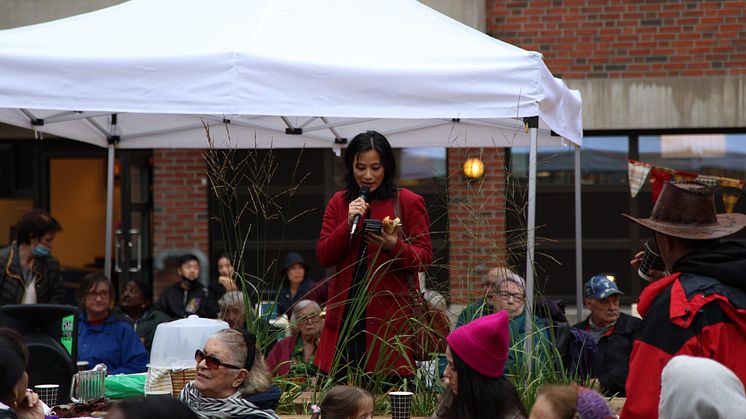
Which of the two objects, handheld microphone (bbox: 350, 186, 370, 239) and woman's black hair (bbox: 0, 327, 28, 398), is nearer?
woman's black hair (bbox: 0, 327, 28, 398)

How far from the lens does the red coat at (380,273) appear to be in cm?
525

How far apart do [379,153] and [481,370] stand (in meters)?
1.75

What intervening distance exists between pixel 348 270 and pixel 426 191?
6495mm

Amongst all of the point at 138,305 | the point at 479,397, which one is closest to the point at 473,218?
the point at 479,397

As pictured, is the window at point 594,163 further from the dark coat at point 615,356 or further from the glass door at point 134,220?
the dark coat at point 615,356

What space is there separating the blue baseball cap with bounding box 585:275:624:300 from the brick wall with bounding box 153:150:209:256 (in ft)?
19.0

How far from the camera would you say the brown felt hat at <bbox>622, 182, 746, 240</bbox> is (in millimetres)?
3762

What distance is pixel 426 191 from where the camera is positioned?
39.1ft

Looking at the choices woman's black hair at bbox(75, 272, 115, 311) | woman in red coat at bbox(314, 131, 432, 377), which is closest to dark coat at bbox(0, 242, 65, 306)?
woman's black hair at bbox(75, 272, 115, 311)

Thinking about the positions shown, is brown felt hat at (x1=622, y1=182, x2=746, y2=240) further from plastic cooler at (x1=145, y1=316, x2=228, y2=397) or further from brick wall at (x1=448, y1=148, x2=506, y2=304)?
plastic cooler at (x1=145, y1=316, x2=228, y2=397)

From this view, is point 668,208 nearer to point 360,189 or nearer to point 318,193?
point 360,189

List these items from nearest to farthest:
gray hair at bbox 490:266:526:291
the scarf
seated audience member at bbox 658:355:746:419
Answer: seated audience member at bbox 658:355:746:419, the scarf, gray hair at bbox 490:266:526:291

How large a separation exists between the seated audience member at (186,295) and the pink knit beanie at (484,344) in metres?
5.92

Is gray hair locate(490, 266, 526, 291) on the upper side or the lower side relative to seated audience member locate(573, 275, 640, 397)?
upper
